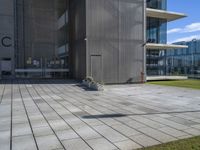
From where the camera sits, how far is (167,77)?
2350 cm

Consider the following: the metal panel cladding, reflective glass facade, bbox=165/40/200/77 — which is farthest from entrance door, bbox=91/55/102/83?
reflective glass facade, bbox=165/40/200/77

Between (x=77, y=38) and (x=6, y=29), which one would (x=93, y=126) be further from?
(x=6, y=29)

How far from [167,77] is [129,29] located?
8522 mm

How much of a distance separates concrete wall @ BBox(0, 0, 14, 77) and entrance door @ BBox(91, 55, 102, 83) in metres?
8.81

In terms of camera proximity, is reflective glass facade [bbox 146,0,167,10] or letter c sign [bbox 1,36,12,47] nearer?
letter c sign [bbox 1,36,12,47]

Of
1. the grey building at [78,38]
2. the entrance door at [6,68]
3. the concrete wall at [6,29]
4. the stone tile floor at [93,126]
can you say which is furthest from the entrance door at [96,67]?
the entrance door at [6,68]

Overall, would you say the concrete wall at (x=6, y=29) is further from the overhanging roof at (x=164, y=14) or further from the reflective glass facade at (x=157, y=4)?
the reflective glass facade at (x=157, y=4)

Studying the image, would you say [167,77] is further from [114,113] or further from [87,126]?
[87,126]

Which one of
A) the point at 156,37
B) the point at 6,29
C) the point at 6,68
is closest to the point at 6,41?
the point at 6,29

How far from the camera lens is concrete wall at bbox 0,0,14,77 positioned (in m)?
20.4

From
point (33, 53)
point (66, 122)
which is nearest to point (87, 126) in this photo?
point (66, 122)

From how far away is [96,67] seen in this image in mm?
16719

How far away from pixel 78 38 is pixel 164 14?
1106 centimetres

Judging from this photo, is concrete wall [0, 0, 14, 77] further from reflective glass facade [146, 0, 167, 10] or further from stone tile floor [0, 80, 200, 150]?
reflective glass facade [146, 0, 167, 10]
